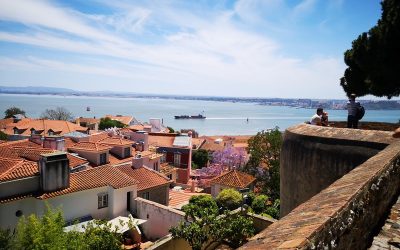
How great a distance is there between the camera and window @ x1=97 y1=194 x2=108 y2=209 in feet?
73.3

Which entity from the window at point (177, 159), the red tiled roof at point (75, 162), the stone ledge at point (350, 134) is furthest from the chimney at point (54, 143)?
the stone ledge at point (350, 134)

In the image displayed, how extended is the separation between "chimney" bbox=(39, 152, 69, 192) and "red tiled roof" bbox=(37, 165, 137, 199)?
1.50 feet

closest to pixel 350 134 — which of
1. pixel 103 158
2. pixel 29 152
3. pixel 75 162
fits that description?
pixel 75 162

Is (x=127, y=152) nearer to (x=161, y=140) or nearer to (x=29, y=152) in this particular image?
(x=29, y=152)

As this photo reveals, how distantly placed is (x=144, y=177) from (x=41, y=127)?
Answer: 4021 centimetres

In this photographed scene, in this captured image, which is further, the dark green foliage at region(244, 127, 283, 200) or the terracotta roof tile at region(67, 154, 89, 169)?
the dark green foliage at region(244, 127, 283, 200)

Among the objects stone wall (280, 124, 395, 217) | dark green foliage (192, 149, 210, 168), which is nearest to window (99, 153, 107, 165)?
stone wall (280, 124, 395, 217)

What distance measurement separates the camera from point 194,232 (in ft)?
45.3

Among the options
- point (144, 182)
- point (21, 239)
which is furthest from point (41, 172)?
point (144, 182)

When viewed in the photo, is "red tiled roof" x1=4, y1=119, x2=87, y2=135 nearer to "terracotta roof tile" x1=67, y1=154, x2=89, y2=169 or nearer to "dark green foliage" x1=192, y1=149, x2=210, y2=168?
"dark green foliage" x1=192, y1=149, x2=210, y2=168

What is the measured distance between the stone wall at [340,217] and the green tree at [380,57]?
10290 millimetres

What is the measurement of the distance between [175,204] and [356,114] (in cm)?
2092

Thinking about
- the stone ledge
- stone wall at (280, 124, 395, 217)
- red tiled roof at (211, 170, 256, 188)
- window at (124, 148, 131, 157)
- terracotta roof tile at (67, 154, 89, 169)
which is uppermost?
the stone ledge

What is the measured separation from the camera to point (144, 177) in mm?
28000
